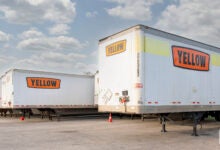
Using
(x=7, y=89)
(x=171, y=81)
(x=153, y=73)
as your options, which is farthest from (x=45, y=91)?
(x=153, y=73)

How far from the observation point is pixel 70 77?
72.8ft

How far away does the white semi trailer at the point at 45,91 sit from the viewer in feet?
64.7

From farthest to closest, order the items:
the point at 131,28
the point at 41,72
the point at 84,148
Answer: the point at 41,72 < the point at 131,28 < the point at 84,148

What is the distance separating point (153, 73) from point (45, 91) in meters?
12.3

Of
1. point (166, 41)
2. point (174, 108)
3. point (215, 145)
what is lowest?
point (215, 145)

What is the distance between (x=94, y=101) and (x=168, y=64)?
517 inches

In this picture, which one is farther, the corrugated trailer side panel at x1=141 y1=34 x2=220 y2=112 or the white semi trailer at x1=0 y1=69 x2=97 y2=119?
the white semi trailer at x1=0 y1=69 x2=97 y2=119

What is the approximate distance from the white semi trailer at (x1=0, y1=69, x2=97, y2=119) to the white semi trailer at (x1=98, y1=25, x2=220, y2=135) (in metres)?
9.57

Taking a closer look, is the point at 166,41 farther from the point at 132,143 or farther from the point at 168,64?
the point at 132,143

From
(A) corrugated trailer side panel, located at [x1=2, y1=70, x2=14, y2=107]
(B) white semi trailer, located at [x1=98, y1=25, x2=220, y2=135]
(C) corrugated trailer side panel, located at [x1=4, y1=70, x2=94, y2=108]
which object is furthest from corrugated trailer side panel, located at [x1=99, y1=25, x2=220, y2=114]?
(A) corrugated trailer side panel, located at [x1=2, y1=70, x2=14, y2=107]

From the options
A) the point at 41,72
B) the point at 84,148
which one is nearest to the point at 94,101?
the point at 41,72

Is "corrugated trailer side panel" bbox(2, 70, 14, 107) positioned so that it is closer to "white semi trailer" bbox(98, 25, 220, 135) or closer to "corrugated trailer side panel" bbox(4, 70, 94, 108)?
"corrugated trailer side panel" bbox(4, 70, 94, 108)

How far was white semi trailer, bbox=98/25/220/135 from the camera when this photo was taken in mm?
10117

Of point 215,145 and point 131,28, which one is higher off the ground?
point 131,28
